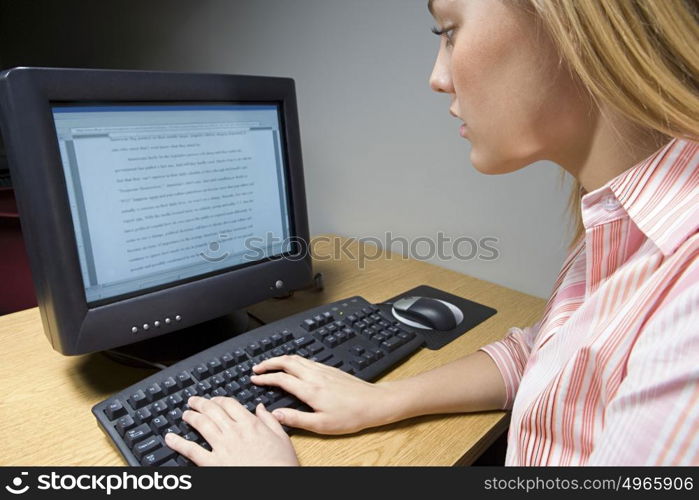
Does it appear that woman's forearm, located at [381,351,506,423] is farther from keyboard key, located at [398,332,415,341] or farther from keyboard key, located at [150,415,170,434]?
keyboard key, located at [150,415,170,434]

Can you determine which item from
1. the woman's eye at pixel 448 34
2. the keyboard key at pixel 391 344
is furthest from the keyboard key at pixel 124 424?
the woman's eye at pixel 448 34

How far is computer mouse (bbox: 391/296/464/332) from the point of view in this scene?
0.81 metres

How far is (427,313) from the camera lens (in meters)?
0.82

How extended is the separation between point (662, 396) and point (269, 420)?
1.24ft

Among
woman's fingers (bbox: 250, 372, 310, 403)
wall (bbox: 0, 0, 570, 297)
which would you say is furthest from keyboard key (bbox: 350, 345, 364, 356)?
wall (bbox: 0, 0, 570, 297)

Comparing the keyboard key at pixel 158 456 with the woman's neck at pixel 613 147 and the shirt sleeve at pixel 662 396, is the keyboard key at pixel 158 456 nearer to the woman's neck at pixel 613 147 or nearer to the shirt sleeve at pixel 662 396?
the shirt sleeve at pixel 662 396

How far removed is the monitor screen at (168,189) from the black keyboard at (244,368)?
0.41 feet

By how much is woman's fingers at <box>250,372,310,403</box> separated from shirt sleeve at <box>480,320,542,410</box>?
0.27 metres

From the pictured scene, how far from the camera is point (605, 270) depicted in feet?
1.67

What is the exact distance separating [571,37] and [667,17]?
0.07 metres

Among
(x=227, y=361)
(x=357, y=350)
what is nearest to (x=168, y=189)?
(x=227, y=361)

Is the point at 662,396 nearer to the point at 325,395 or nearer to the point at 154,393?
the point at 325,395

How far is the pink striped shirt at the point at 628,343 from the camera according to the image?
1.12ft
